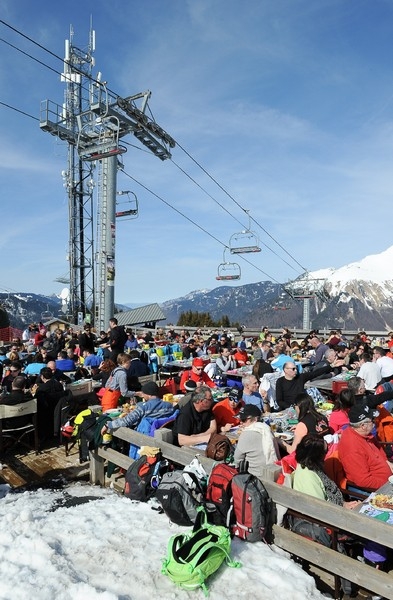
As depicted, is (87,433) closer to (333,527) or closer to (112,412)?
(112,412)

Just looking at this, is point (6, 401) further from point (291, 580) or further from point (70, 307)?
point (70, 307)

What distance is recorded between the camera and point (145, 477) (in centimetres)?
538

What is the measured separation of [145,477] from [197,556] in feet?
5.86

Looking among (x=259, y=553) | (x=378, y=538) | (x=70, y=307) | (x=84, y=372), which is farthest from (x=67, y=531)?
(x=70, y=307)

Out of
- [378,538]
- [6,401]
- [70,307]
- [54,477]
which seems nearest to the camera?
[378,538]

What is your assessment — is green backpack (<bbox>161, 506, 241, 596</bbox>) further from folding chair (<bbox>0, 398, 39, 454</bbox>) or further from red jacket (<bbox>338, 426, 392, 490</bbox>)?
folding chair (<bbox>0, 398, 39, 454</bbox>)

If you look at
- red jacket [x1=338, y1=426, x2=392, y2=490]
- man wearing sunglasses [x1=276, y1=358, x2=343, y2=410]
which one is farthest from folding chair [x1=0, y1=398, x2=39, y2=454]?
red jacket [x1=338, y1=426, x2=392, y2=490]

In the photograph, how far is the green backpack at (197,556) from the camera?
3.65 m

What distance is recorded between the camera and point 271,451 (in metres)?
4.94

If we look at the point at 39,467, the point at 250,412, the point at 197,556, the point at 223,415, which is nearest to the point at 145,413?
the point at 223,415

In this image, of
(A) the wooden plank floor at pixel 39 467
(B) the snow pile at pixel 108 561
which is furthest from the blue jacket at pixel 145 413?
(B) the snow pile at pixel 108 561

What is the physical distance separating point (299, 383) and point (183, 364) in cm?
608

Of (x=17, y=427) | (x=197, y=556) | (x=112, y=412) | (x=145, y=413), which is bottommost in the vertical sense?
(x=197, y=556)

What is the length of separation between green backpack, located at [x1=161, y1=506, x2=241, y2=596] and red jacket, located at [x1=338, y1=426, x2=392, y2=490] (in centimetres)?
161
